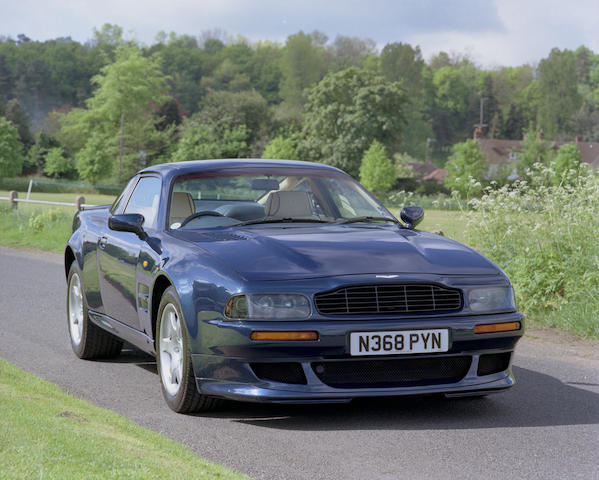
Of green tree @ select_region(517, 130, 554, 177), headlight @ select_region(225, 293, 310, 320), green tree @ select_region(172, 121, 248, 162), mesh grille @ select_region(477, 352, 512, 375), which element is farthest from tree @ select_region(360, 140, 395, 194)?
headlight @ select_region(225, 293, 310, 320)

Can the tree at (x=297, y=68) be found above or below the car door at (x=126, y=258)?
above

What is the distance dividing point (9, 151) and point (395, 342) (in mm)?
101237

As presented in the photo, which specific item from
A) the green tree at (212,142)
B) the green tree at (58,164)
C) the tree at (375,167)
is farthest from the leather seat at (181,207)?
the green tree at (58,164)

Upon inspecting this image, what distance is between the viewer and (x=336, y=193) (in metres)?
7.02

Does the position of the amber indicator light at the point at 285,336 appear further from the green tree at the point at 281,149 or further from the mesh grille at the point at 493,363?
the green tree at the point at 281,149

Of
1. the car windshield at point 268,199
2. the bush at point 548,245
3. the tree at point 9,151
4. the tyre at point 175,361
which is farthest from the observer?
the tree at point 9,151

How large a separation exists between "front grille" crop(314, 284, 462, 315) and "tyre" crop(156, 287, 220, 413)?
91 cm

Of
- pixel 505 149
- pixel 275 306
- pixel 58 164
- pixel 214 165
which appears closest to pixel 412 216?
pixel 214 165

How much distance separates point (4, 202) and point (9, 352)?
72.9 ft

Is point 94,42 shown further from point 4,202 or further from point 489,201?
point 489,201

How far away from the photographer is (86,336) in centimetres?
782

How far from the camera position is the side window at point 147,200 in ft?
22.4

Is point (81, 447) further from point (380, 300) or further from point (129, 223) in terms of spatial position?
point (129, 223)

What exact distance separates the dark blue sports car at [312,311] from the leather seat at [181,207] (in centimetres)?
14
